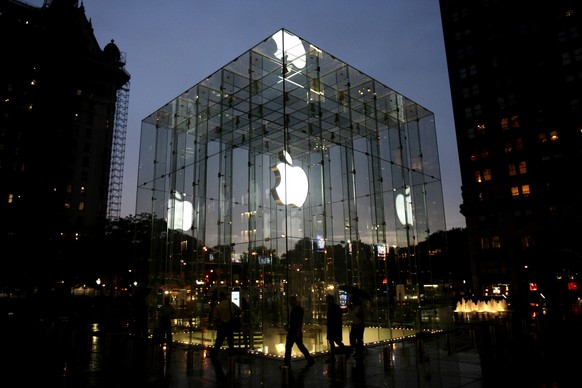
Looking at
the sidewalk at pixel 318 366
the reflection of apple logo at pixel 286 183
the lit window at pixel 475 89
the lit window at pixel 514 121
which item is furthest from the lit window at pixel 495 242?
the reflection of apple logo at pixel 286 183

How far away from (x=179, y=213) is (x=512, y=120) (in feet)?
185

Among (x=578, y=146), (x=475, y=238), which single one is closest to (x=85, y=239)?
(x=475, y=238)

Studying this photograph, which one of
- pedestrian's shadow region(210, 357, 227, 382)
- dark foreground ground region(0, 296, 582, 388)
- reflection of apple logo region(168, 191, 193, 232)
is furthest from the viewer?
reflection of apple logo region(168, 191, 193, 232)

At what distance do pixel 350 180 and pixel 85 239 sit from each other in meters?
37.5

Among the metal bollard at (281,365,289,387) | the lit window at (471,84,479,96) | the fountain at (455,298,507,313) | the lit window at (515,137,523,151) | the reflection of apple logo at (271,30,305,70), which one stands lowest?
the fountain at (455,298,507,313)

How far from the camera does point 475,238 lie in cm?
5888

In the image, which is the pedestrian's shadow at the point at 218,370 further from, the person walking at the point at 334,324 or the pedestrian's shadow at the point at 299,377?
the person walking at the point at 334,324

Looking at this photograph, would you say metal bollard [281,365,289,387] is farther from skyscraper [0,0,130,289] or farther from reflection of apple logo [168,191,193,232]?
skyscraper [0,0,130,289]

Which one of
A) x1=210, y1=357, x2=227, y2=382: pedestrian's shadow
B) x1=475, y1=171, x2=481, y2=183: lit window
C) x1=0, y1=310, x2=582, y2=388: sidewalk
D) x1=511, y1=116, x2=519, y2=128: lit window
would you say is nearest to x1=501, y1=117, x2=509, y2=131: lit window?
x1=511, y1=116, x2=519, y2=128: lit window

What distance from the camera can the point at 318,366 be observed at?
→ 965 cm

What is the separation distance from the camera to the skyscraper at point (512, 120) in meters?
54.0

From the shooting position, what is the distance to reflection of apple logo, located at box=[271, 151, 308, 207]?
12648 millimetres

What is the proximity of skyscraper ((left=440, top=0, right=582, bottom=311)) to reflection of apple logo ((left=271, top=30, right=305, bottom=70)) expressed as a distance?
155ft

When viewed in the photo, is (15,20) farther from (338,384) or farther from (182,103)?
(338,384)
